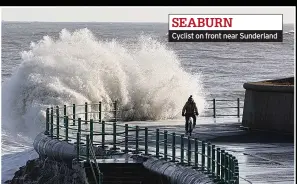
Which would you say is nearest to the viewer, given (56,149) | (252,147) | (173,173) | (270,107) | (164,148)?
(173,173)

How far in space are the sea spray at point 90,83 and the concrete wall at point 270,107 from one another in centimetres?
853

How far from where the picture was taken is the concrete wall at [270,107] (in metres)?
25.3

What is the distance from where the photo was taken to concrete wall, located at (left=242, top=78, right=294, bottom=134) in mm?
25281

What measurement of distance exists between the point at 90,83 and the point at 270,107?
488 inches

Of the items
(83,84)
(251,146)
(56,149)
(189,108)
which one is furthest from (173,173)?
(83,84)

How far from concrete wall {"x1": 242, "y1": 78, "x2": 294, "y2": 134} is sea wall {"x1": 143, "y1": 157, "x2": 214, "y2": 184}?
5.35m

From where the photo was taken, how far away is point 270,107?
2584 centimetres

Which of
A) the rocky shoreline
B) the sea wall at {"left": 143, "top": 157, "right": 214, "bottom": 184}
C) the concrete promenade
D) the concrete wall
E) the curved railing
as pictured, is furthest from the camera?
the concrete wall

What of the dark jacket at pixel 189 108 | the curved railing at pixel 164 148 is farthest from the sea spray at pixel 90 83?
the dark jacket at pixel 189 108

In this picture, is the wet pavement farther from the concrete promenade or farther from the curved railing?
the curved railing

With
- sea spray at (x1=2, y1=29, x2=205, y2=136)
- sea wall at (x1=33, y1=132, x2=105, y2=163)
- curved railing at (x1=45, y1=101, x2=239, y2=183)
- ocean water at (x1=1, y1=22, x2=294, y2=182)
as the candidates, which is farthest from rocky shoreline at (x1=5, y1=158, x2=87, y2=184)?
sea spray at (x1=2, y1=29, x2=205, y2=136)

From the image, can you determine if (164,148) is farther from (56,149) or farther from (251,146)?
(56,149)

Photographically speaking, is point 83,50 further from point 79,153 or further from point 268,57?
point 268,57

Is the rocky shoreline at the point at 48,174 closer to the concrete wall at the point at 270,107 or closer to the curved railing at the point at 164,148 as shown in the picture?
the curved railing at the point at 164,148
